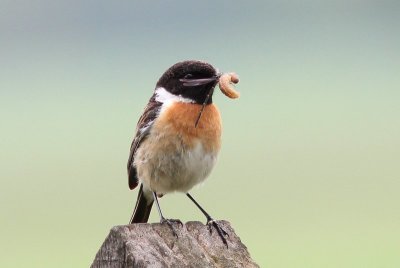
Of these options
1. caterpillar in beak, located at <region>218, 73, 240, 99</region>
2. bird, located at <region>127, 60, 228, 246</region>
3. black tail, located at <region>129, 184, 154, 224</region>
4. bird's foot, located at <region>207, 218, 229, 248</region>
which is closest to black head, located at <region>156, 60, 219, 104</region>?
bird, located at <region>127, 60, 228, 246</region>

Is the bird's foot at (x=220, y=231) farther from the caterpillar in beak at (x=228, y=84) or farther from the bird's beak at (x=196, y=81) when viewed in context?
the bird's beak at (x=196, y=81)

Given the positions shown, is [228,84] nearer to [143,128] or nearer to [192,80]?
[192,80]

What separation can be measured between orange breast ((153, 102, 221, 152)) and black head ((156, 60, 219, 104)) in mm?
81

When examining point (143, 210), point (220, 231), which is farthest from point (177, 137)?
point (220, 231)

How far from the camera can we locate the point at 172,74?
6586 mm

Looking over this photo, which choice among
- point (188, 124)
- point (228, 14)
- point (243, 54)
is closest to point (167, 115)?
point (188, 124)

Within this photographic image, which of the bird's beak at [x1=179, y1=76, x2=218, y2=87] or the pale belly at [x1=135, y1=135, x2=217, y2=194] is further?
the pale belly at [x1=135, y1=135, x2=217, y2=194]

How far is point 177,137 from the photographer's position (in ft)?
21.3

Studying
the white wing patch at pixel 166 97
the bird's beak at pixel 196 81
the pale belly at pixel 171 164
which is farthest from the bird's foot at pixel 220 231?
the white wing patch at pixel 166 97

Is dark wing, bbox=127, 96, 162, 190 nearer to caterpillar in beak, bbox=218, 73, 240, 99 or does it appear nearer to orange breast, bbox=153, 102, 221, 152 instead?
orange breast, bbox=153, 102, 221, 152

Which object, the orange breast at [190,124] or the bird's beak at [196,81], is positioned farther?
the orange breast at [190,124]

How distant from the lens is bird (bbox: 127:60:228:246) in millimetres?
6473

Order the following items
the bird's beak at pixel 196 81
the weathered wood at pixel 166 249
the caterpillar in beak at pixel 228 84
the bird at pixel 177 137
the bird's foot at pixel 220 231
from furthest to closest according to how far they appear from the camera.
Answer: the bird at pixel 177 137, the bird's beak at pixel 196 81, the caterpillar in beak at pixel 228 84, the bird's foot at pixel 220 231, the weathered wood at pixel 166 249

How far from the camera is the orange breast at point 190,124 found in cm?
647
